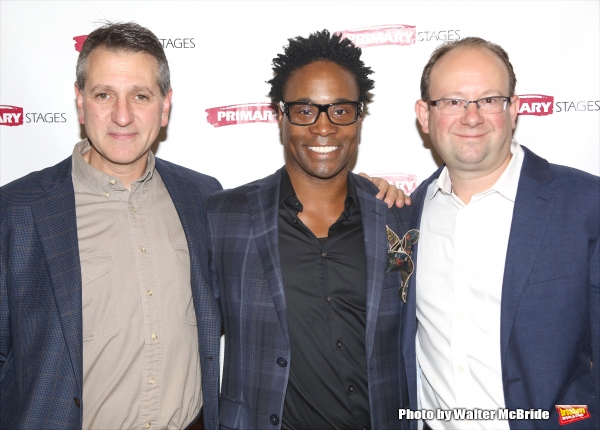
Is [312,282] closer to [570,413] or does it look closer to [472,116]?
[472,116]

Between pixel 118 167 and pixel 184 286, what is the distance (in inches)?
22.8

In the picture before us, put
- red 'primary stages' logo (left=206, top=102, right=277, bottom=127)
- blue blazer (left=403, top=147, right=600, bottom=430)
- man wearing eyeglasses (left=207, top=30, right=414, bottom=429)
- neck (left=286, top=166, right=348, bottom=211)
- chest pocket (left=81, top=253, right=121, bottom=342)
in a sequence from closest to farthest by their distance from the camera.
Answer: blue blazer (left=403, top=147, right=600, bottom=430) < chest pocket (left=81, top=253, right=121, bottom=342) < man wearing eyeglasses (left=207, top=30, right=414, bottom=429) < neck (left=286, top=166, right=348, bottom=211) < red 'primary stages' logo (left=206, top=102, right=277, bottom=127)

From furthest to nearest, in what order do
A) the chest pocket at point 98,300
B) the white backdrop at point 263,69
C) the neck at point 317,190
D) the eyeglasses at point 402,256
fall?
the white backdrop at point 263,69 < the neck at point 317,190 < the eyeglasses at point 402,256 < the chest pocket at point 98,300

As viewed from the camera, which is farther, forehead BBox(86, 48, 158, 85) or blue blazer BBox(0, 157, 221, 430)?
forehead BBox(86, 48, 158, 85)

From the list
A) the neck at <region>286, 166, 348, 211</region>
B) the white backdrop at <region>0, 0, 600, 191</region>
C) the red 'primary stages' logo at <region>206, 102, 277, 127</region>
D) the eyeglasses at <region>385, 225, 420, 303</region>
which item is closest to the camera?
the eyeglasses at <region>385, 225, 420, 303</region>

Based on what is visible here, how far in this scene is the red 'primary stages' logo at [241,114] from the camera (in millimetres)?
3062

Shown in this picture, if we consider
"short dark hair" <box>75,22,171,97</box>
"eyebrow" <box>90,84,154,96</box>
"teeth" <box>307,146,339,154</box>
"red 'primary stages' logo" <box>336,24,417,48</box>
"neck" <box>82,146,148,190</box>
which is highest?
"red 'primary stages' logo" <box>336,24,417,48</box>

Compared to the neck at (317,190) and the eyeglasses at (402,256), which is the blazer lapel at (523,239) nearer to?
the eyeglasses at (402,256)

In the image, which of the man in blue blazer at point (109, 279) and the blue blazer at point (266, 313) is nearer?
the man in blue blazer at point (109, 279)

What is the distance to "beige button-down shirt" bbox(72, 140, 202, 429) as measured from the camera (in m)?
2.03

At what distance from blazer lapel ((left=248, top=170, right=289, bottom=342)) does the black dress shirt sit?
0.05 meters

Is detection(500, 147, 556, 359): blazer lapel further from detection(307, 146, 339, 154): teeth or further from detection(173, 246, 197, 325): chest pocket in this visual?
detection(173, 246, 197, 325): chest pocket

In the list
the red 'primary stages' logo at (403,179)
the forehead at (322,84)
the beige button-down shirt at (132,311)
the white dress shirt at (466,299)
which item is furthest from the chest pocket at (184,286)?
the red 'primary stages' logo at (403,179)

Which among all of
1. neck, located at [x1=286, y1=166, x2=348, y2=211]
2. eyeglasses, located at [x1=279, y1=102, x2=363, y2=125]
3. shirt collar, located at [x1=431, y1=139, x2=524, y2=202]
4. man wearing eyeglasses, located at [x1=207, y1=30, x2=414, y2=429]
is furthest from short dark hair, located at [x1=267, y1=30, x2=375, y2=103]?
shirt collar, located at [x1=431, y1=139, x2=524, y2=202]
